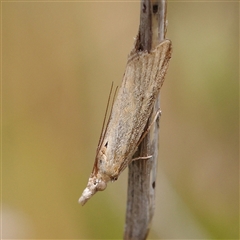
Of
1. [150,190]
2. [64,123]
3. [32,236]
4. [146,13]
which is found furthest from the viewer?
[64,123]

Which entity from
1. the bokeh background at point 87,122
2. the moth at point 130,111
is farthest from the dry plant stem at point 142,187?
the bokeh background at point 87,122

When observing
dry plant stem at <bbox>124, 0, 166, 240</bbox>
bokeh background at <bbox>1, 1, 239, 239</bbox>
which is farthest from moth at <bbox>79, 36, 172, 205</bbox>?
bokeh background at <bbox>1, 1, 239, 239</bbox>

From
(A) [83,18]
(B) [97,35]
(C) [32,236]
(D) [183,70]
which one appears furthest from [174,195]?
(A) [83,18]

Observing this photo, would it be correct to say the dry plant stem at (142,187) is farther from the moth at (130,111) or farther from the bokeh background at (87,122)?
the bokeh background at (87,122)

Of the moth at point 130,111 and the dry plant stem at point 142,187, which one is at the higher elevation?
the moth at point 130,111

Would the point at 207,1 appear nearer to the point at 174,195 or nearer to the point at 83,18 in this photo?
the point at 83,18

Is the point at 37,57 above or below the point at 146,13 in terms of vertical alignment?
above

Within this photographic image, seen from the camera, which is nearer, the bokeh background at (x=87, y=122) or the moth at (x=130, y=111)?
the moth at (x=130, y=111)
